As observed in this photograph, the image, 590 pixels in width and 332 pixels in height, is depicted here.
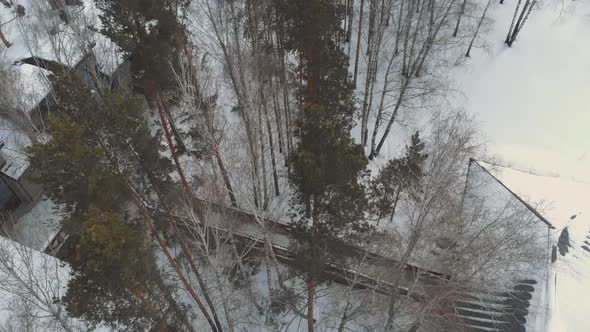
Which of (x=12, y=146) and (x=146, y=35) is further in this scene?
(x=12, y=146)

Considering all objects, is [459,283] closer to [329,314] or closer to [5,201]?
[329,314]

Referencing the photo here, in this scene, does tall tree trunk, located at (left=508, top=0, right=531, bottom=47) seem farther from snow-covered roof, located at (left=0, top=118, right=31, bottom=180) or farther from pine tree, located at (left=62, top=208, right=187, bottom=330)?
snow-covered roof, located at (left=0, top=118, right=31, bottom=180)

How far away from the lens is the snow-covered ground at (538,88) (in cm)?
2012

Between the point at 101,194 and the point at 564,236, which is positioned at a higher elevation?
the point at 564,236

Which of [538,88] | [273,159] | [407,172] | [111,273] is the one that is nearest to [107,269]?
[111,273]

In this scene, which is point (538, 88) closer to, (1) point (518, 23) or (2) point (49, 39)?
(1) point (518, 23)

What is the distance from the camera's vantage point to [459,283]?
1306 cm

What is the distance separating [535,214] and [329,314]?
26.6ft

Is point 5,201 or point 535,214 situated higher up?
point 535,214

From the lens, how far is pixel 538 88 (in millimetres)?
21875

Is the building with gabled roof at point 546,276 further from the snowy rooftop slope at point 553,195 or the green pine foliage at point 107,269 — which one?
the green pine foliage at point 107,269

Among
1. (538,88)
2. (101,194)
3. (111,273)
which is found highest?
(538,88)

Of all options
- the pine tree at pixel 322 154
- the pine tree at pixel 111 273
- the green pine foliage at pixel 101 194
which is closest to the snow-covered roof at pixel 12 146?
the green pine foliage at pixel 101 194

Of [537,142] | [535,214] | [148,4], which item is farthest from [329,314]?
[537,142]
